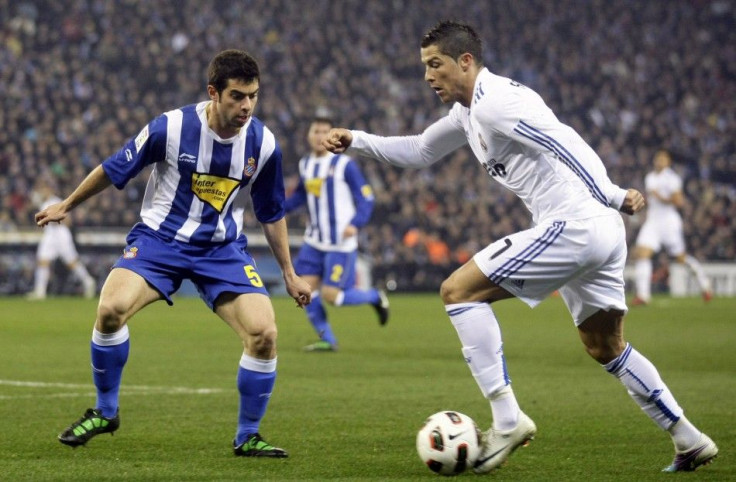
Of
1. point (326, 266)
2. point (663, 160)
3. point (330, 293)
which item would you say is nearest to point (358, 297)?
point (330, 293)

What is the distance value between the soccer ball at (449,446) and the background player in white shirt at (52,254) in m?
18.0

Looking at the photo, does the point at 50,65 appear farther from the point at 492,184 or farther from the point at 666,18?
the point at 666,18

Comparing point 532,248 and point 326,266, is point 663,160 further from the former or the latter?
point 532,248

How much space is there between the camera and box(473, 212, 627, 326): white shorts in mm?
5855

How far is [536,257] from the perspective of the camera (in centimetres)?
586

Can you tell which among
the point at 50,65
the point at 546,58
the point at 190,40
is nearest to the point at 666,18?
the point at 546,58

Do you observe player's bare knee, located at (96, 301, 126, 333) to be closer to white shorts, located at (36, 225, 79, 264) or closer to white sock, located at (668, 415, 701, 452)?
white sock, located at (668, 415, 701, 452)

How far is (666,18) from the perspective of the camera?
133ft

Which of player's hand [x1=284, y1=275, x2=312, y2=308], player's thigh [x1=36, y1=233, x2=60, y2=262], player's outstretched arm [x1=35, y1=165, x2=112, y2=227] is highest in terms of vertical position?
player's outstretched arm [x1=35, y1=165, x2=112, y2=227]

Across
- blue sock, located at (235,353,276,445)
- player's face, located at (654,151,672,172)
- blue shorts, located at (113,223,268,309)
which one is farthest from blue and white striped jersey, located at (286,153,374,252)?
player's face, located at (654,151,672,172)

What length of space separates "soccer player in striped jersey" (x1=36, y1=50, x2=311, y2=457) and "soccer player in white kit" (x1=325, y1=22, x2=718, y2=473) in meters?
1.09

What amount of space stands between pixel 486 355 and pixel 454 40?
1521mm

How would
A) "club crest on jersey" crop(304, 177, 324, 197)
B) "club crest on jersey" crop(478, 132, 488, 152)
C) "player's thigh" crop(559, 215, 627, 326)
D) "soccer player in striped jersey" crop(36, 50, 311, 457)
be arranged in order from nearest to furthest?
1. "player's thigh" crop(559, 215, 627, 326)
2. "club crest on jersey" crop(478, 132, 488, 152)
3. "soccer player in striped jersey" crop(36, 50, 311, 457)
4. "club crest on jersey" crop(304, 177, 324, 197)

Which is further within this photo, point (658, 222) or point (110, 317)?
point (658, 222)
